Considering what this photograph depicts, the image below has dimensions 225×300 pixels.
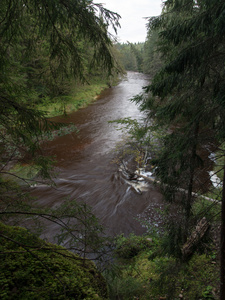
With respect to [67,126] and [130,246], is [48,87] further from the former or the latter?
[130,246]

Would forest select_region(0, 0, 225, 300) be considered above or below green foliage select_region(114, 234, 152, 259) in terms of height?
above

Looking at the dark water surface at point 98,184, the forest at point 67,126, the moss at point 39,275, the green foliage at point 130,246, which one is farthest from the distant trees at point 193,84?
the moss at point 39,275

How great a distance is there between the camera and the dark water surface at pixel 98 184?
7.84 m

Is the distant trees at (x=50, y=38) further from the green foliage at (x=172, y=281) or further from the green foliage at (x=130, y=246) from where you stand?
the green foliage at (x=130, y=246)

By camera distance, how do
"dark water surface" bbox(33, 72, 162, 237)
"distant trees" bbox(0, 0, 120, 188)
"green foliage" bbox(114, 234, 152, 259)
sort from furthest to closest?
"dark water surface" bbox(33, 72, 162, 237)
"green foliage" bbox(114, 234, 152, 259)
"distant trees" bbox(0, 0, 120, 188)

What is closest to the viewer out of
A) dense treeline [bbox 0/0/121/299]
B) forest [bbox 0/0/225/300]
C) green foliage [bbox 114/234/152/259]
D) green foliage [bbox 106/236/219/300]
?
dense treeline [bbox 0/0/121/299]

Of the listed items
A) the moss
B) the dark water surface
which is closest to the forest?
the moss

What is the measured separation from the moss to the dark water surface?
3.36 meters

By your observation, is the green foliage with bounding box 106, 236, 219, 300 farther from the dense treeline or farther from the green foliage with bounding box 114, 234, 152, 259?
the dense treeline

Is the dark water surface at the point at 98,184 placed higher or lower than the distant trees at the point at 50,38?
lower

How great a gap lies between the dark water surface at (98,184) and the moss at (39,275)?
3.36 meters

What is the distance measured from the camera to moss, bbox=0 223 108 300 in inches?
54.4

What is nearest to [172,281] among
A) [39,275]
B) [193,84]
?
[39,275]

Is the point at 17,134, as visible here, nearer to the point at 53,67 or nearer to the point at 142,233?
the point at 53,67
